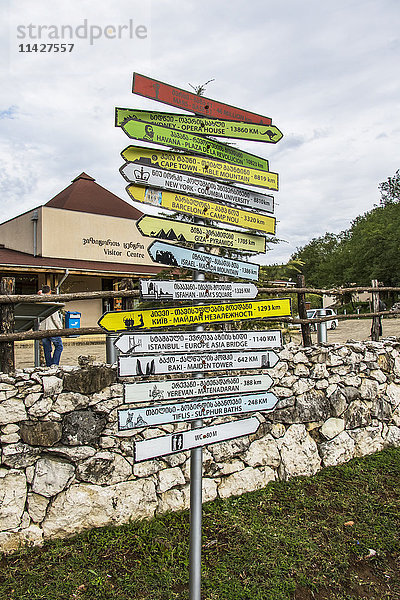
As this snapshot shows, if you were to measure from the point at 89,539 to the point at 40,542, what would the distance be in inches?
A: 16.5

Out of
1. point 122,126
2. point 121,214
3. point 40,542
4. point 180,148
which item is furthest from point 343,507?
point 121,214

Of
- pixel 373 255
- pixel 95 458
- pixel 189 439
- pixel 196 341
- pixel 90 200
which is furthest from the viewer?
pixel 373 255

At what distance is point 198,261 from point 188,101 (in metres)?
1.00

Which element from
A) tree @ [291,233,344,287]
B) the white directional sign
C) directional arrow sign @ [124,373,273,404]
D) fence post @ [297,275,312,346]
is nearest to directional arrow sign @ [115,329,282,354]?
directional arrow sign @ [124,373,273,404]

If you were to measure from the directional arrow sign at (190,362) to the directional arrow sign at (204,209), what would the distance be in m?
0.86

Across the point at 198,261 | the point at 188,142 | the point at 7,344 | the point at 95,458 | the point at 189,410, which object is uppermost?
the point at 188,142

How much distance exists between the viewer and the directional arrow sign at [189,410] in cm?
247

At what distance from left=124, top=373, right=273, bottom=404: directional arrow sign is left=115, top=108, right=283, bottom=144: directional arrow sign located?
1.51 m

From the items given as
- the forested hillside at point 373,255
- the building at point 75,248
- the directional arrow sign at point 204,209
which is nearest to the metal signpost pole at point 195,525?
the directional arrow sign at point 204,209

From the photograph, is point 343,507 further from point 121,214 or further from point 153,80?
point 121,214

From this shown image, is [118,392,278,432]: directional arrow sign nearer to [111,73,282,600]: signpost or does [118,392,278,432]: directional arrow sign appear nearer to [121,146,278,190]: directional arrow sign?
[111,73,282,600]: signpost

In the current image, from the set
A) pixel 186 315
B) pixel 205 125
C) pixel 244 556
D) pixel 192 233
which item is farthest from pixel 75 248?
pixel 186 315

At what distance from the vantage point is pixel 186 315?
8.91ft

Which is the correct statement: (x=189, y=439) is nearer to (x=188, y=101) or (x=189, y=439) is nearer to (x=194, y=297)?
(x=194, y=297)
